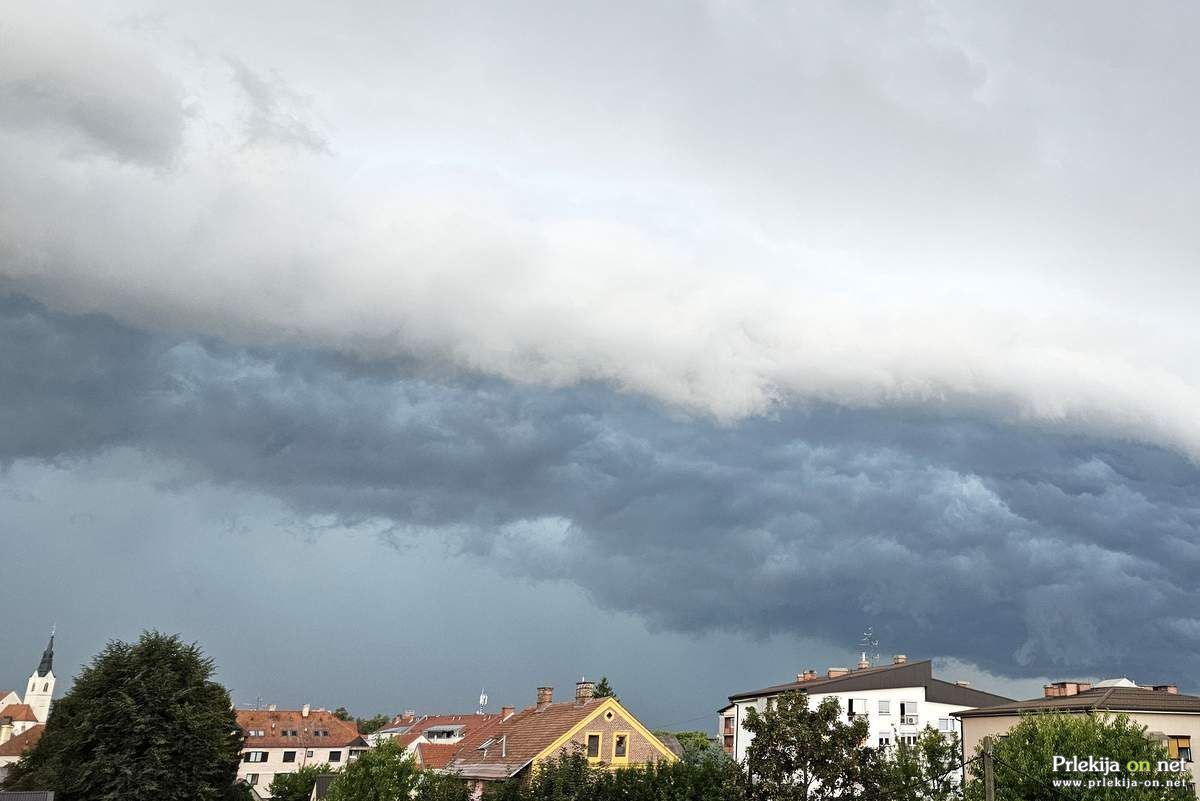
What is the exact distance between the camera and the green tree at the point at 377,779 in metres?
53.9

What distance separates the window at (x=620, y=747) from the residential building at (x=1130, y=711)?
23.6 metres

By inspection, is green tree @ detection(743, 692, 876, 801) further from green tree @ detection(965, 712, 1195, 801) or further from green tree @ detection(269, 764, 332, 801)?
green tree @ detection(269, 764, 332, 801)

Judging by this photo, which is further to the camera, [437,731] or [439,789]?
[437,731]

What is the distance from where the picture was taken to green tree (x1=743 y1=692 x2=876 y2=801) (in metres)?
37.0

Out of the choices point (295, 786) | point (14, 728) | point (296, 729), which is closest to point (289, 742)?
point (296, 729)

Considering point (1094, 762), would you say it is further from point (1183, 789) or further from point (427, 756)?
point (427, 756)

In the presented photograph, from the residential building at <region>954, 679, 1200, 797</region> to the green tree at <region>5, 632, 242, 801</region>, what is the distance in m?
44.5

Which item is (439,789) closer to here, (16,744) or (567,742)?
(567,742)

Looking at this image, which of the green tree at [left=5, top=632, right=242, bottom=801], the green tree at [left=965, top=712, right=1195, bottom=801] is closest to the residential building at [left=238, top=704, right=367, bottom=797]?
the green tree at [left=5, top=632, right=242, bottom=801]

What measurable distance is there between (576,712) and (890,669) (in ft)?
160

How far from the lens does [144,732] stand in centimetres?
5384

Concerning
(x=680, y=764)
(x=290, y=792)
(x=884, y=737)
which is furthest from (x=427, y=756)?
(x=884, y=737)

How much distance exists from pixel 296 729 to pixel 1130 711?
386 feet

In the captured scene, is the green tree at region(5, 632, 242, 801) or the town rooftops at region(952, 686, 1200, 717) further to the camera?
the town rooftops at region(952, 686, 1200, 717)
